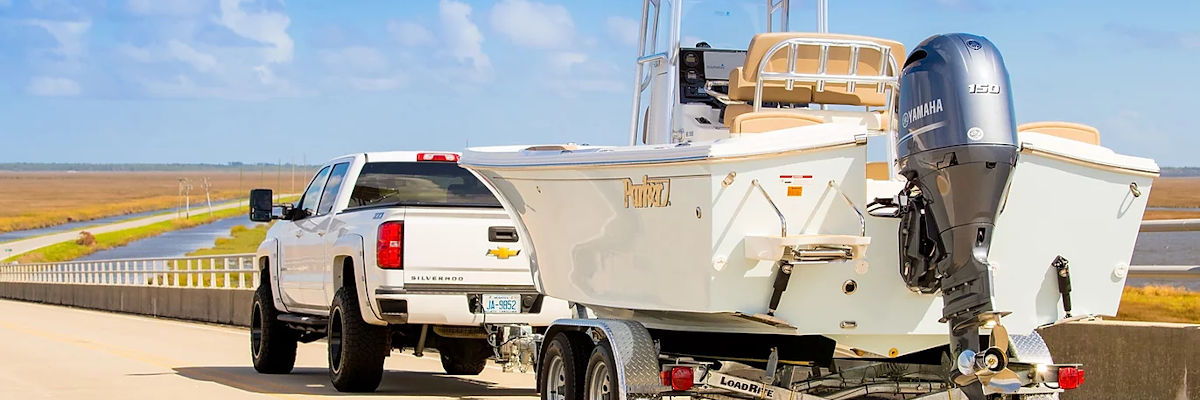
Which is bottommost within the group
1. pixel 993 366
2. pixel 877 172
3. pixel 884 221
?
pixel 993 366

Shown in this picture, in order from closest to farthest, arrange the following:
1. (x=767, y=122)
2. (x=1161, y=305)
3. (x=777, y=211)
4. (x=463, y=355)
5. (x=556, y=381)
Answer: (x=777, y=211), (x=767, y=122), (x=556, y=381), (x=463, y=355), (x=1161, y=305)

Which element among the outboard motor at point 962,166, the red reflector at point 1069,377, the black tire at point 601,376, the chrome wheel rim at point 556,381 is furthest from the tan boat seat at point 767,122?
Result: the chrome wheel rim at point 556,381

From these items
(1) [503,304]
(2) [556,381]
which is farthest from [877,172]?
(1) [503,304]

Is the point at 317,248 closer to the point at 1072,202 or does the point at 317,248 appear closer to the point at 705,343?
the point at 705,343

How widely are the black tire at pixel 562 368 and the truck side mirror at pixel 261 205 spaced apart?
5341 mm

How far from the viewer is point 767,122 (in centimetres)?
768

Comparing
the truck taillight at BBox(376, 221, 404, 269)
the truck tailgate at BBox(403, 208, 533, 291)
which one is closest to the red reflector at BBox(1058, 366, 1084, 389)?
the truck tailgate at BBox(403, 208, 533, 291)

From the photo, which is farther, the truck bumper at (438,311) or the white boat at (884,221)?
the truck bumper at (438,311)

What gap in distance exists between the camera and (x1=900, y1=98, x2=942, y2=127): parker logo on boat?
276 inches

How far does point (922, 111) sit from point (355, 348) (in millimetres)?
6562

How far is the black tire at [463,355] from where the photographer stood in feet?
45.1

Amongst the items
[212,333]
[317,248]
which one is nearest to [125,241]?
[212,333]

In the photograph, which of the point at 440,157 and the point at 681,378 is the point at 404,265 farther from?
the point at 681,378

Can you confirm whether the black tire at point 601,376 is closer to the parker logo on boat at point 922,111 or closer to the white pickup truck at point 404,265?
the parker logo on boat at point 922,111
